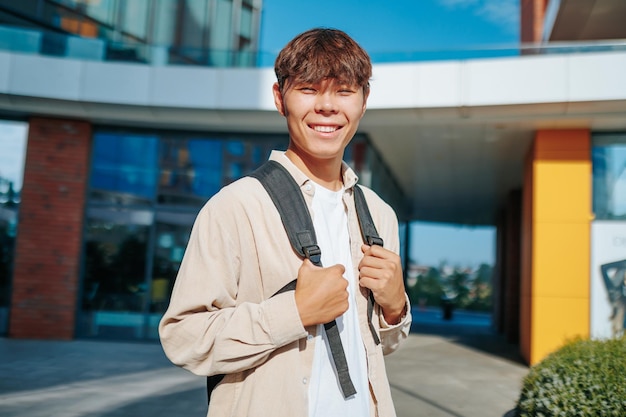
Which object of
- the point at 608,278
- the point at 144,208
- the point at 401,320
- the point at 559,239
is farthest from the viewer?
the point at 144,208

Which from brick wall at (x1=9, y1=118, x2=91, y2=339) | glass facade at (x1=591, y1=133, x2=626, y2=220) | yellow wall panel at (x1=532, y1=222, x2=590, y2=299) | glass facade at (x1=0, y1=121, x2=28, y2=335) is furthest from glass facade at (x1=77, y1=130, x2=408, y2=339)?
glass facade at (x1=591, y1=133, x2=626, y2=220)

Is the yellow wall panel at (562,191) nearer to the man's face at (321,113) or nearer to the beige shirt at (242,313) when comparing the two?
the man's face at (321,113)

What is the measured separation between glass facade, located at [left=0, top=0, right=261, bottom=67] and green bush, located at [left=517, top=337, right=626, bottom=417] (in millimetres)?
7978

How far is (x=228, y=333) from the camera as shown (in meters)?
1.29

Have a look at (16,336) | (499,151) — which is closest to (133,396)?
(16,336)

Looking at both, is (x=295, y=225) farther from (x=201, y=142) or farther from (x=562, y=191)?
(x=201, y=142)

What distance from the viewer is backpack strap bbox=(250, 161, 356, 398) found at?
54.9 inches

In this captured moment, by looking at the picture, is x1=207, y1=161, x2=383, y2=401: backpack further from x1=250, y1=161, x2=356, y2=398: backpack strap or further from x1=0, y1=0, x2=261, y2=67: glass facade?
x1=0, y1=0, x2=261, y2=67: glass facade

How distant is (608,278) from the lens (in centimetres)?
977

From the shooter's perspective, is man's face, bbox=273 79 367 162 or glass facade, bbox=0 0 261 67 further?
glass facade, bbox=0 0 261 67

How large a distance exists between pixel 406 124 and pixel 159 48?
4.86 meters

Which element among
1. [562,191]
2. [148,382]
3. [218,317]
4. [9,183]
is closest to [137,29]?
[9,183]

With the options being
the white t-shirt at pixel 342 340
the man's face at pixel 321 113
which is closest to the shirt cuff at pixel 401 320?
the white t-shirt at pixel 342 340

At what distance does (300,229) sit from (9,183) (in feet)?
39.7
